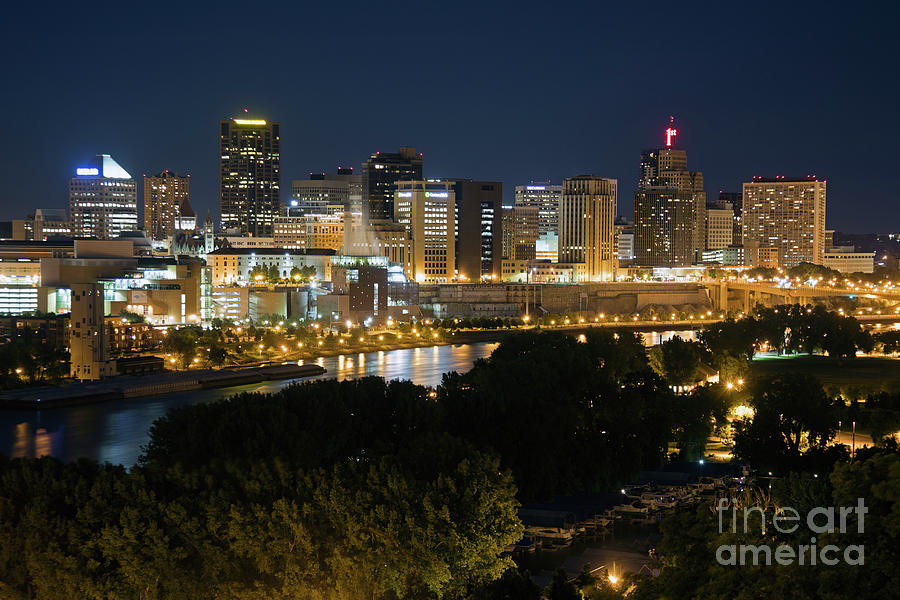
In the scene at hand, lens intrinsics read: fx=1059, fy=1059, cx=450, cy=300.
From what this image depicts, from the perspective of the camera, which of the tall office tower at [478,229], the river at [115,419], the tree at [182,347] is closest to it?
the river at [115,419]

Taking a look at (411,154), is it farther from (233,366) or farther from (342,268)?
(233,366)

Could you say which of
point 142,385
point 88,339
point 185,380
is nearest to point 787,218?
point 185,380

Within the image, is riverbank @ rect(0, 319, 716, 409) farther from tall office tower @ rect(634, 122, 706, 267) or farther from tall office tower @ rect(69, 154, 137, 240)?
tall office tower @ rect(634, 122, 706, 267)

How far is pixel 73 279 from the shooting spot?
150 ft

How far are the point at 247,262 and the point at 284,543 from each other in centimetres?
4593

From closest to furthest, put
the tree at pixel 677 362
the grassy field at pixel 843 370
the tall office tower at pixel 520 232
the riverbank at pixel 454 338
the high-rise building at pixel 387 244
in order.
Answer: the grassy field at pixel 843 370 < the tree at pixel 677 362 < the riverbank at pixel 454 338 < the high-rise building at pixel 387 244 < the tall office tower at pixel 520 232

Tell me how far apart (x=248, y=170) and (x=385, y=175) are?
43.5ft

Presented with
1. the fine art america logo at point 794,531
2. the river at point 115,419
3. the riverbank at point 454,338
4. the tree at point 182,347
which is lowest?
the river at point 115,419

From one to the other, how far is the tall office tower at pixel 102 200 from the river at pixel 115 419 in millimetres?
45702

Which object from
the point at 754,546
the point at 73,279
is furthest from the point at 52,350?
the point at 754,546

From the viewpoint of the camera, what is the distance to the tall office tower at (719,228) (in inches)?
3799

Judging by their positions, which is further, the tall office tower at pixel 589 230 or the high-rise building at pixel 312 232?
the tall office tower at pixel 589 230

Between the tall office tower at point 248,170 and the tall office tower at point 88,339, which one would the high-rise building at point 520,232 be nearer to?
the tall office tower at point 248,170

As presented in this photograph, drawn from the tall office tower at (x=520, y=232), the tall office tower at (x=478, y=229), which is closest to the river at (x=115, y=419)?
the tall office tower at (x=478, y=229)
